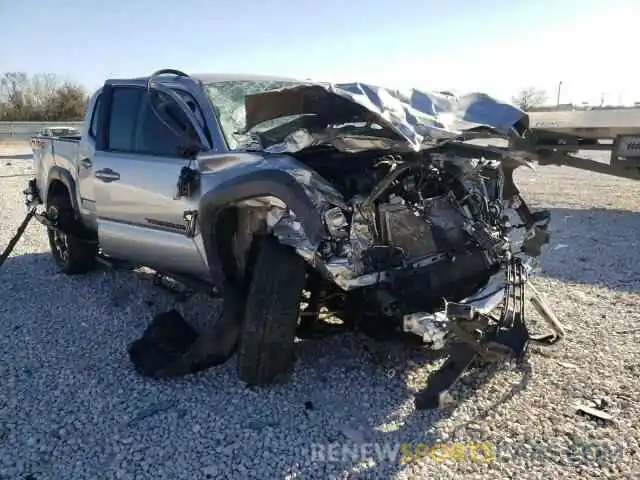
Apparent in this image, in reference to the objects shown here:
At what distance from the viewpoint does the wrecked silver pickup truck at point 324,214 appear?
363 cm

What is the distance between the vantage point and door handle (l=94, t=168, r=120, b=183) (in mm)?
5055

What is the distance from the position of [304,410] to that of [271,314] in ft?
2.02

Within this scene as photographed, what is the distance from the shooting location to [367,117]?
12.7 ft

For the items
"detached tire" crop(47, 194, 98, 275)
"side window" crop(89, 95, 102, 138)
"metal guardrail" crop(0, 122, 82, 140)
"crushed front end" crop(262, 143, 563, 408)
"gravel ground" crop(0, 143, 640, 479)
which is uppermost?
"side window" crop(89, 95, 102, 138)

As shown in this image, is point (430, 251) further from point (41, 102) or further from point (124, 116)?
point (41, 102)

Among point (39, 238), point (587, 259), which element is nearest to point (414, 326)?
point (587, 259)

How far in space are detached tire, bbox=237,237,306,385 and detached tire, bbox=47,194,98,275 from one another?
317 cm

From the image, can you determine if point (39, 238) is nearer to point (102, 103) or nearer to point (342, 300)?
point (102, 103)

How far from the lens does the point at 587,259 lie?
290 inches

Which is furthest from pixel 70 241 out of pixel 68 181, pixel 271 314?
pixel 271 314

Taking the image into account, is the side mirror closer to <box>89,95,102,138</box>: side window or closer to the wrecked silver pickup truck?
the wrecked silver pickup truck

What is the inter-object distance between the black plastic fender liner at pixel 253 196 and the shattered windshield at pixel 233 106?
0.49 metres

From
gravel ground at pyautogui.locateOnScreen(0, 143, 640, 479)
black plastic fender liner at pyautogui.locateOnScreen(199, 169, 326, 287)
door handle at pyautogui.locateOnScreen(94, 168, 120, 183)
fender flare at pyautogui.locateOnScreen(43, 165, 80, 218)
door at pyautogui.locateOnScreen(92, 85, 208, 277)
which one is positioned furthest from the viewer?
fender flare at pyautogui.locateOnScreen(43, 165, 80, 218)

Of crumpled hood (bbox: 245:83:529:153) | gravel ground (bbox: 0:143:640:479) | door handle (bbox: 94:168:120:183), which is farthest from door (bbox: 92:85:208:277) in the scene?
crumpled hood (bbox: 245:83:529:153)
